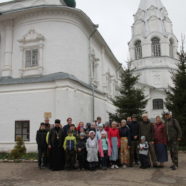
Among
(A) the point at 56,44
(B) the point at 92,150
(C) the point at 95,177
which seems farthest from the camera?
(A) the point at 56,44

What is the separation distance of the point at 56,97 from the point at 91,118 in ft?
11.7

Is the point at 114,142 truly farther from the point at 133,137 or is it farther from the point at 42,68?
the point at 42,68

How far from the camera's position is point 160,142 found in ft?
29.7

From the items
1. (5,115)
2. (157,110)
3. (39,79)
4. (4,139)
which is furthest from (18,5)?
(157,110)

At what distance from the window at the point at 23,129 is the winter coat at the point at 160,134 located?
319 inches

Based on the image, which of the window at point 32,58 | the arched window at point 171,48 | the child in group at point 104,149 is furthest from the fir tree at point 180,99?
the arched window at point 171,48

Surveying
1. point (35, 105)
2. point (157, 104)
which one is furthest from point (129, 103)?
point (157, 104)

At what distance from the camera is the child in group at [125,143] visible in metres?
9.24

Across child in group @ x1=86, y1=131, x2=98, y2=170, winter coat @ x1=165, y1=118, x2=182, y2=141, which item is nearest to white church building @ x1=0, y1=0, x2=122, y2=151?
child in group @ x1=86, y1=131, x2=98, y2=170

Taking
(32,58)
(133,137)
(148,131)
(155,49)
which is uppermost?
(155,49)

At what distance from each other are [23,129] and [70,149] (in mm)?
6468

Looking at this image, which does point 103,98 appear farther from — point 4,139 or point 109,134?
point 109,134

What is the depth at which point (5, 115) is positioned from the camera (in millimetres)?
14734

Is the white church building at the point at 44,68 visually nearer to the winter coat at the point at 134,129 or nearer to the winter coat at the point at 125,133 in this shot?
the winter coat at the point at 125,133
